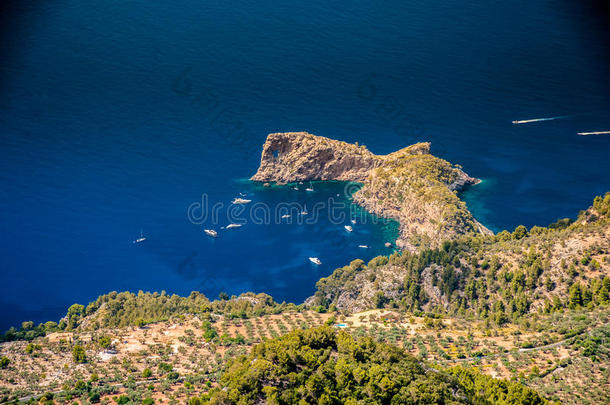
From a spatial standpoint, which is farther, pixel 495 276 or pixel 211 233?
pixel 211 233

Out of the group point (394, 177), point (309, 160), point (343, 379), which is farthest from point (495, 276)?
point (309, 160)

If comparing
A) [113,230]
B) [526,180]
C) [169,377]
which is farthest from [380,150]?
[169,377]

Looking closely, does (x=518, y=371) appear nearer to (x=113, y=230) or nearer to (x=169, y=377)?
(x=169, y=377)

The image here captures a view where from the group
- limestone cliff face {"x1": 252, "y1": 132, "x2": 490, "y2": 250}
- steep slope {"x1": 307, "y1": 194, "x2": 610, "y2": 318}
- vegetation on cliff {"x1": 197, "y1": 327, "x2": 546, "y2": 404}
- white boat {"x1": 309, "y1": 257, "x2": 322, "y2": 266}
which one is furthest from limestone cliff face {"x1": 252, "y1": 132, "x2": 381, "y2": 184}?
vegetation on cliff {"x1": 197, "y1": 327, "x2": 546, "y2": 404}

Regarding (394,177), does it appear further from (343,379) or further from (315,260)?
(343,379)

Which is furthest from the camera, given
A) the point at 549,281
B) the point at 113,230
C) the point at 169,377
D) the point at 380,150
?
the point at 380,150

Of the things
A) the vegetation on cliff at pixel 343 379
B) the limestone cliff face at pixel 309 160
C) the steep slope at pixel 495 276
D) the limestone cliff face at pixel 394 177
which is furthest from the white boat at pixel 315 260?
the vegetation on cliff at pixel 343 379

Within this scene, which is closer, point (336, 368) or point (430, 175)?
point (336, 368)

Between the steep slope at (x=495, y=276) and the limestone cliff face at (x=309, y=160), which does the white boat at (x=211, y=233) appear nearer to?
the limestone cliff face at (x=309, y=160)
